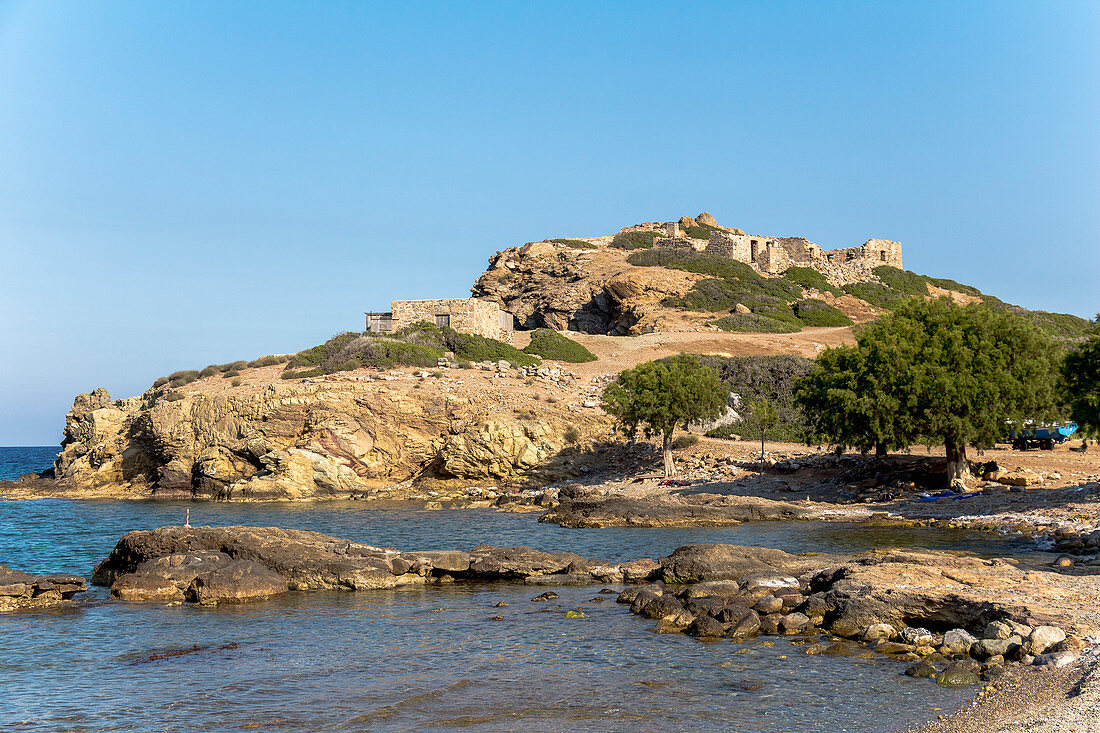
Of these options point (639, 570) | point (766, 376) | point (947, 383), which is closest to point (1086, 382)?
point (947, 383)

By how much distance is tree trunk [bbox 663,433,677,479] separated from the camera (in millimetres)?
36969

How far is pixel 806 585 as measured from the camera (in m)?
17.5

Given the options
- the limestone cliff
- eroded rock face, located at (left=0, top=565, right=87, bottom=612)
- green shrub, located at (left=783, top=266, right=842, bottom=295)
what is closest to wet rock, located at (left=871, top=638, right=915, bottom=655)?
eroded rock face, located at (left=0, top=565, right=87, bottom=612)

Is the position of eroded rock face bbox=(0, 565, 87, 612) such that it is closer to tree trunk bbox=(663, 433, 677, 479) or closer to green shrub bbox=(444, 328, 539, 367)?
tree trunk bbox=(663, 433, 677, 479)

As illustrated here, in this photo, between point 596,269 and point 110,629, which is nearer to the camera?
point 110,629

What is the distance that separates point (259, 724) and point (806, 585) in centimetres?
1126

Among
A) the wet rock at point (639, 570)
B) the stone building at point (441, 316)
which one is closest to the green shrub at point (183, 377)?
the stone building at point (441, 316)

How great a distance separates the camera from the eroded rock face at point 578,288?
75312 mm

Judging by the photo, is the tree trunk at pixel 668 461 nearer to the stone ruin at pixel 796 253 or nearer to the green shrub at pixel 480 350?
the green shrub at pixel 480 350

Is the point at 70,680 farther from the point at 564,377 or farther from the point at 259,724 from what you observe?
the point at 564,377

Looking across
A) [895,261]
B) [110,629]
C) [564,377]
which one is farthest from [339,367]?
[895,261]

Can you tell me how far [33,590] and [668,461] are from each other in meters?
25.1

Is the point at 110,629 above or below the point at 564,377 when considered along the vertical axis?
below

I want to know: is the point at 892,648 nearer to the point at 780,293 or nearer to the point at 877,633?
the point at 877,633
